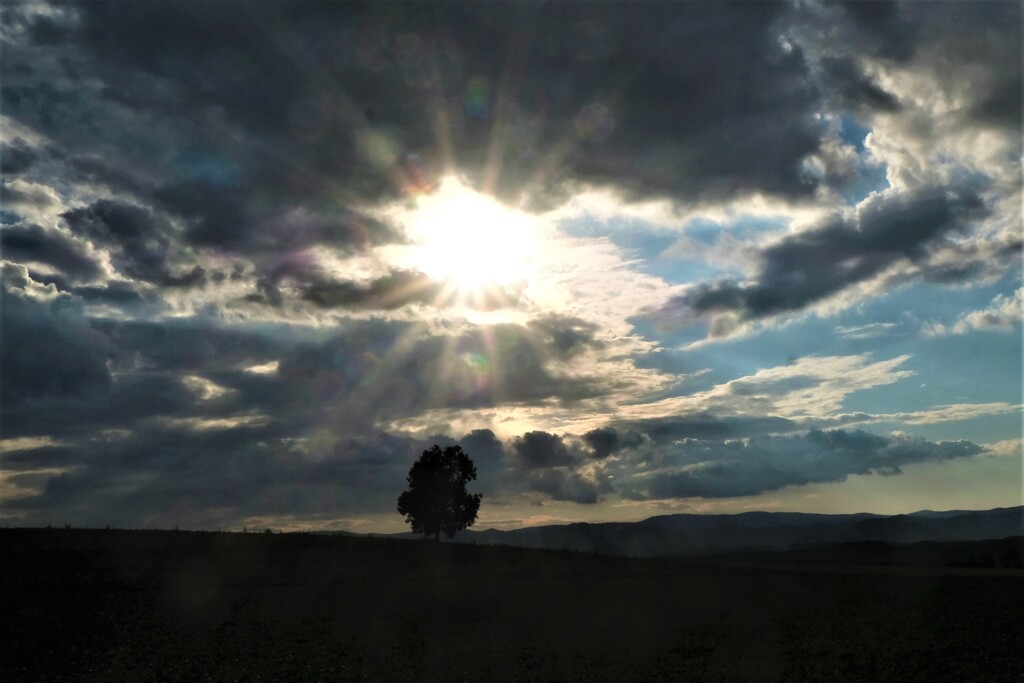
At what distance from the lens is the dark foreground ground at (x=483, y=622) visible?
24750 mm

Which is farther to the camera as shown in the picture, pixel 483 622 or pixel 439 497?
pixel 439 497

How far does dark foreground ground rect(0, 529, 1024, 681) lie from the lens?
81.2 feet

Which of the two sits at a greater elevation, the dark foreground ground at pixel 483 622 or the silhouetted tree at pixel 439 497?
the silhouetted tree at pixel 439 497

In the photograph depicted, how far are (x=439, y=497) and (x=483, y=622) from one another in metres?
70.1

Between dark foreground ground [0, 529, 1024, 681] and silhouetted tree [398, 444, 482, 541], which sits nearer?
dark foreground ground [0, 529, 1024, 681]

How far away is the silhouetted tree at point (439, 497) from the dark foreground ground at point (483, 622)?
165ft

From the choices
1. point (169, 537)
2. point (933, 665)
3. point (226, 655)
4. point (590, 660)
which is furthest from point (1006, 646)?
point (169, 537)

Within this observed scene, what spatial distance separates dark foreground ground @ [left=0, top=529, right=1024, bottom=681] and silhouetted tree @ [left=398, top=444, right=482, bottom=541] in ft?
165

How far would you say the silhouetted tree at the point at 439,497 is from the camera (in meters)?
102

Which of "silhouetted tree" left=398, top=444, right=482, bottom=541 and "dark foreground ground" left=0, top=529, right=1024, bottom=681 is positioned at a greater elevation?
"silhouetted tree" left=398, top=444, right=482, bottom=541

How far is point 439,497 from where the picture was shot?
10188 cm

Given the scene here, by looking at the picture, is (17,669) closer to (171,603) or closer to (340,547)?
(171,603)

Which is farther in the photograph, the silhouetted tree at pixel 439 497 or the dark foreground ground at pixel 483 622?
the silhouetted tree at pixel 439 497

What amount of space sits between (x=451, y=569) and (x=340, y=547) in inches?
453
